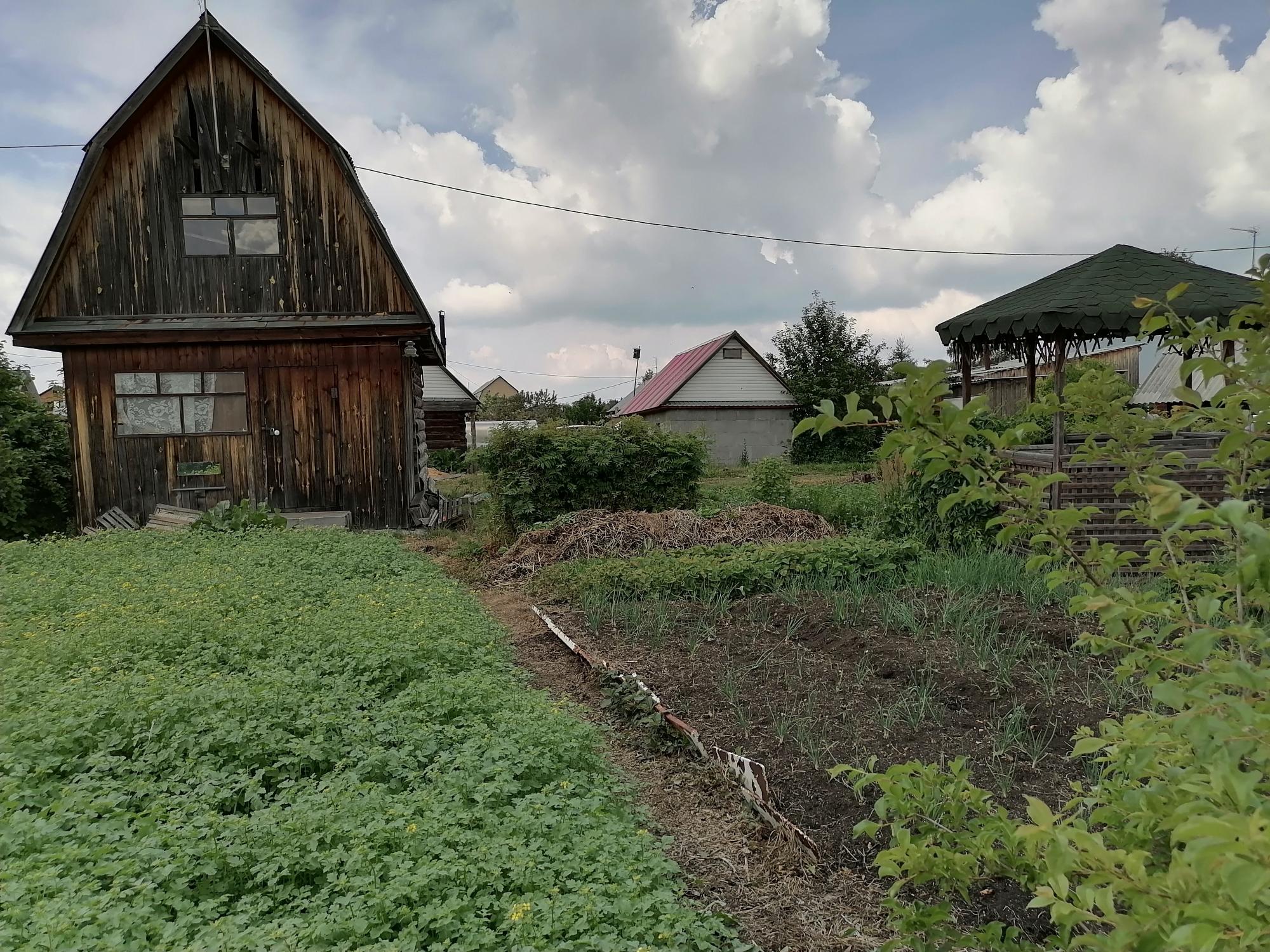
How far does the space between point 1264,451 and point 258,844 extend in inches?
125

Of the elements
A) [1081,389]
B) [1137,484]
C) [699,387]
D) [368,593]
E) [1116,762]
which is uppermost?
[699,387]

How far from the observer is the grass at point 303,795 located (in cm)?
244

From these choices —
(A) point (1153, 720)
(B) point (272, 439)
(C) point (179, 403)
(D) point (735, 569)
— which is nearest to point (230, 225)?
(C) point (179, 403)

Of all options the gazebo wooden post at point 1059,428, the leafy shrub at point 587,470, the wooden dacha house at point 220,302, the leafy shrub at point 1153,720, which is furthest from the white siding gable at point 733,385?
the leafy shrub at point 1153,720

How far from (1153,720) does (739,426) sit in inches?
1168

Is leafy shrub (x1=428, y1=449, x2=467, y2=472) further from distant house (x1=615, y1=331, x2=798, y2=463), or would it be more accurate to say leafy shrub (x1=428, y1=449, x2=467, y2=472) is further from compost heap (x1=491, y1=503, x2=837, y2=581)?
compost heap (x1=491, y1=503, x2=837, y2=581)

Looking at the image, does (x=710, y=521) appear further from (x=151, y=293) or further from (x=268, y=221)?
(x=151, y=293)

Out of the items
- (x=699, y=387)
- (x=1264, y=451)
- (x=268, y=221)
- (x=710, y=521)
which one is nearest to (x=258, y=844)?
(x=1264, y=451)

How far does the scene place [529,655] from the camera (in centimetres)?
620

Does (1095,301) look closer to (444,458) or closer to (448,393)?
(448,393)

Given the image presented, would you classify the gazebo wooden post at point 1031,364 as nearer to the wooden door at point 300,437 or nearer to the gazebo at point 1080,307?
the gazebo at point 1080,307

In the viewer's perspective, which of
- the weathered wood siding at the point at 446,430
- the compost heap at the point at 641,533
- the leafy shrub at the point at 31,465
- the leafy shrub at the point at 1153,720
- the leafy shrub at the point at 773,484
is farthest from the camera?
the weathered wood siding at the point at 446,430

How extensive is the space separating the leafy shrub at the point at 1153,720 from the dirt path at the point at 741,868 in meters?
0.91

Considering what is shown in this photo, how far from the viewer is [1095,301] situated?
8.13m
